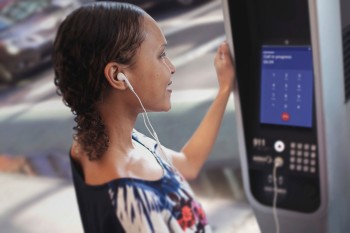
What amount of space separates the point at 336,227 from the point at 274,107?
→ 1.25ft

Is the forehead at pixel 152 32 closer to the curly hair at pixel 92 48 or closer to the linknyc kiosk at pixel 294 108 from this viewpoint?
the curly hair at pixel 92 48

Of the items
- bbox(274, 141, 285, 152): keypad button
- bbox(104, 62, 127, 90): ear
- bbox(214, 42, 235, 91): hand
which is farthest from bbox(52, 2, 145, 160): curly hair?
bbox(274, 141, 285, 152): keypad button

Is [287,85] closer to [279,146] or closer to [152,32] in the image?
[279,146]

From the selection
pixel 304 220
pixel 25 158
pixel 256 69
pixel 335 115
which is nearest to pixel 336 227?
pixel 304 220

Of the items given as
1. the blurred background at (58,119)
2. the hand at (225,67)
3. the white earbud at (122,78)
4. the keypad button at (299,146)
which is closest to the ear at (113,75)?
the white earbud at (122,78)

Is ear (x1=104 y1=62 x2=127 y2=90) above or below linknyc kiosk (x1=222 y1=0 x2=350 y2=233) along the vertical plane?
above

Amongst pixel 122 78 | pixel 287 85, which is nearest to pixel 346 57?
pixel 287 85

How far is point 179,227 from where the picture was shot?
108cm

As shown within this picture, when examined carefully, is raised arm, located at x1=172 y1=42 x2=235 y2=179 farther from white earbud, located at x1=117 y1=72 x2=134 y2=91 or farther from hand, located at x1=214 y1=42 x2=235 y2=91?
white earbud, located at x1=117 y1=72 x2=134 y2=91

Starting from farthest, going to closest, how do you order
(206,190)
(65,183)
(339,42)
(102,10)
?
(65,183)
(206,190)
(339,42)
(102,10)

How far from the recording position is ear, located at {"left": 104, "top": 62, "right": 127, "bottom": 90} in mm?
996

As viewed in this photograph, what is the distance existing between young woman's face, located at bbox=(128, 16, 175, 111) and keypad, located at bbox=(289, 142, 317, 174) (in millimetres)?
388

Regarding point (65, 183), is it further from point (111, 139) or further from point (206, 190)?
point (111, 139)

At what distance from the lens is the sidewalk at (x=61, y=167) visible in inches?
85.9
